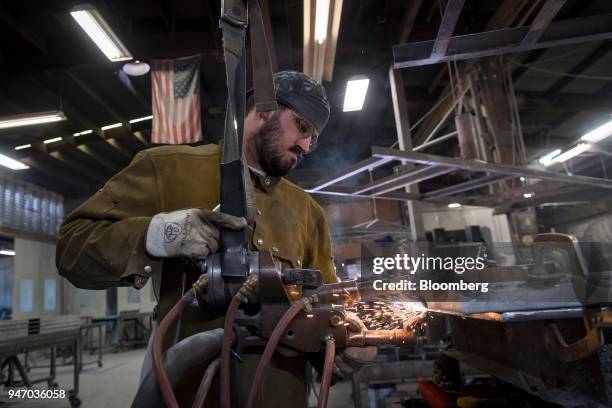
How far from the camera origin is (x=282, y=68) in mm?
4984

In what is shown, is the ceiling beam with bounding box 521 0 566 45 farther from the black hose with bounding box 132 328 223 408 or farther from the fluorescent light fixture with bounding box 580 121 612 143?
the fluorescent light fixture with bounding box 580 121 612 143

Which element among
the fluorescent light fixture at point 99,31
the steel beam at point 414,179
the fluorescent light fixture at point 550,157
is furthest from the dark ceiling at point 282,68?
the steel beam at point 414,179

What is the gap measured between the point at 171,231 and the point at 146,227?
0.13m

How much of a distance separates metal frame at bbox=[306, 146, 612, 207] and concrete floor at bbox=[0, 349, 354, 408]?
9.03 feet

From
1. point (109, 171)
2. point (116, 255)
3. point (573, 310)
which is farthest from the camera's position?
point (109, 171)

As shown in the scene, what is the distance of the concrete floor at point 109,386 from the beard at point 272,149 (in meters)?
4.09

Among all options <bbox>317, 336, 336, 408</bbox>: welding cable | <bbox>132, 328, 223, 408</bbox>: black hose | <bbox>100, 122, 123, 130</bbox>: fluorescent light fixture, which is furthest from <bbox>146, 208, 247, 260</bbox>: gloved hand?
<bbox>100, 122, 123, 130</bbox>: fluorescent light fixture

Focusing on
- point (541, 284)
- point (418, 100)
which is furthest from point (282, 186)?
point (418, 100)

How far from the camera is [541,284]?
5.30 ft

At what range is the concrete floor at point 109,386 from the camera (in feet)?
18.1

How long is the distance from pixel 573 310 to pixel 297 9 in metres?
4.31

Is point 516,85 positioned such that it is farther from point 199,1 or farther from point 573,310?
point 573,310

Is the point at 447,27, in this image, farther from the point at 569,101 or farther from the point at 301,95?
the point at 569,101

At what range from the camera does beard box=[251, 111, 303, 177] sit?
150 cm
